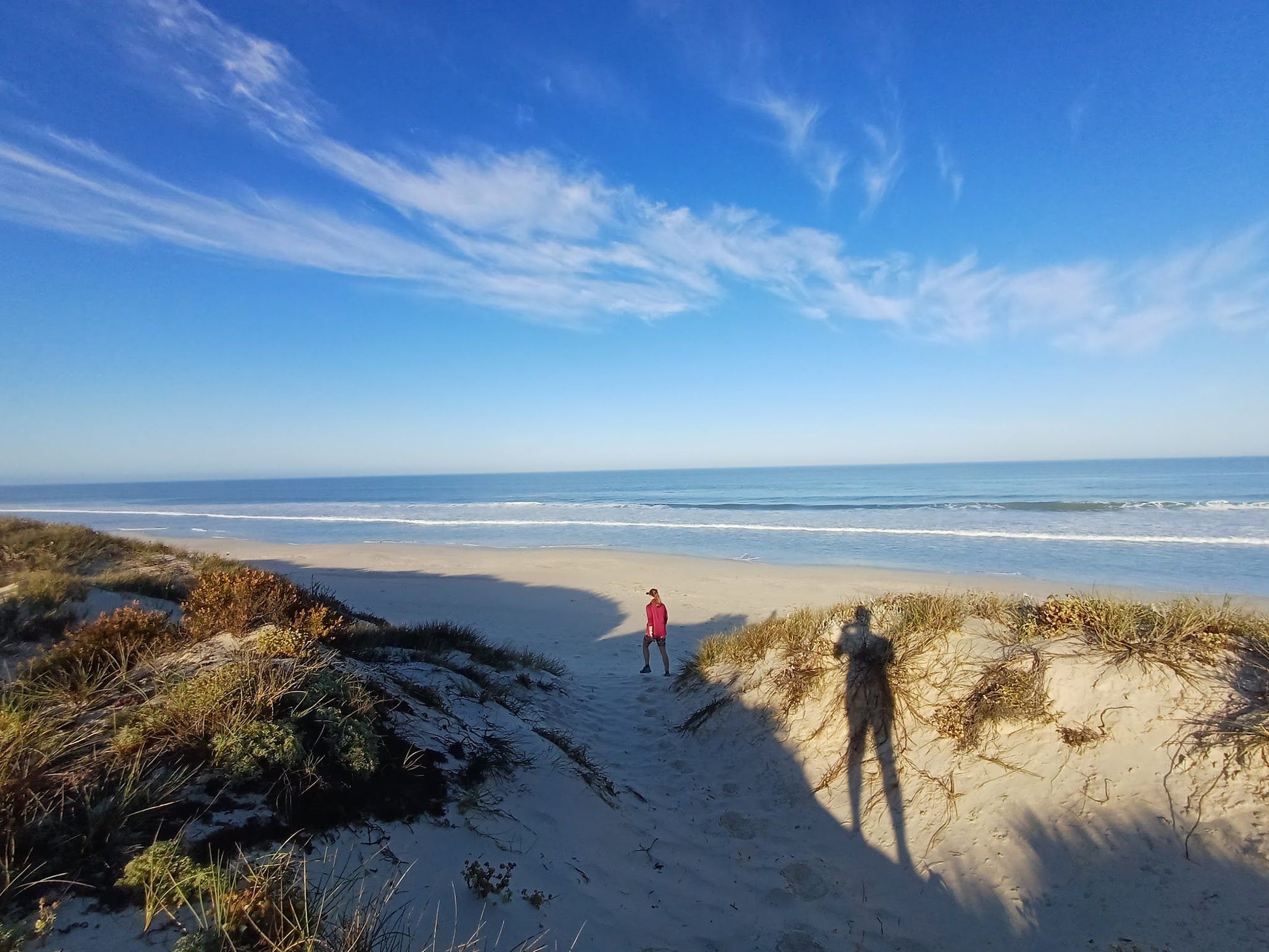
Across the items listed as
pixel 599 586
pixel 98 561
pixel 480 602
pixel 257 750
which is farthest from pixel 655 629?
pixel 98 561

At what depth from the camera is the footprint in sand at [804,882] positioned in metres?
4.71

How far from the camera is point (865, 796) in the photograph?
5.77 metres

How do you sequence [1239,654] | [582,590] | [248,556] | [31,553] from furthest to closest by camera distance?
[248,556], [582,590], [31,553], [1239,654]

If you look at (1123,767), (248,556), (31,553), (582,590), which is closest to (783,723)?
(1123,767)

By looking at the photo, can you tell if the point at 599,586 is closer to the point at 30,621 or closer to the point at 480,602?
the point at 480,602

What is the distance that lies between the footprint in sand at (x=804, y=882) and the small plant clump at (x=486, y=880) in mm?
2303

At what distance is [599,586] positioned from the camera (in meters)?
20.5

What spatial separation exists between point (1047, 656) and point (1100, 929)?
2.49 meters

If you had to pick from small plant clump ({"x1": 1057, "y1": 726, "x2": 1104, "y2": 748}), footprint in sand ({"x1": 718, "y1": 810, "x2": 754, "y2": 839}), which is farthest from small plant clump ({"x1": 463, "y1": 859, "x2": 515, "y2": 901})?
small plant clump ({"x1": 1057, "y1": 726, "x2": 1104, "y2": 748})

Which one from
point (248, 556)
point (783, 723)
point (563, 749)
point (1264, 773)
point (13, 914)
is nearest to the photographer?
point (13, 914)

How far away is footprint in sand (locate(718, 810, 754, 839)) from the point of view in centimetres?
562

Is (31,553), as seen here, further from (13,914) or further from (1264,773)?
(1264,773)

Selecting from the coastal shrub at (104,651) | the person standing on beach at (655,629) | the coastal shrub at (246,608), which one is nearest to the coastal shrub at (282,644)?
the coastal shrub at (246,608)

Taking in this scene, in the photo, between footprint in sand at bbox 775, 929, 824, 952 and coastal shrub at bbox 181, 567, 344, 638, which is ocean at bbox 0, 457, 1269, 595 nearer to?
footprint in sand at bbox 775, 929, 824, 952
